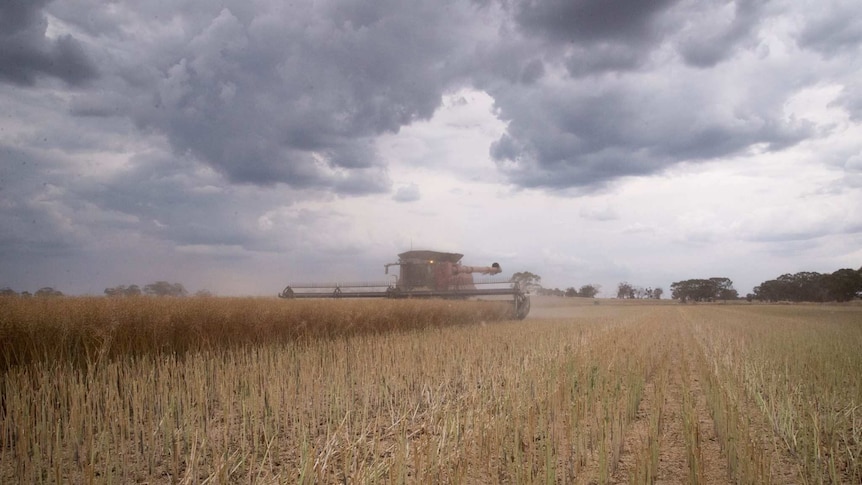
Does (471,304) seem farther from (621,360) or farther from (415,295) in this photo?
(621,360)

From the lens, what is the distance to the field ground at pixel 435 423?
3727 millimetres

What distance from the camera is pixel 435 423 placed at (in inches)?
190

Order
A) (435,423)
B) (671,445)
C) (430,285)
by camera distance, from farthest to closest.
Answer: (430,285), (435,423), (671,445)

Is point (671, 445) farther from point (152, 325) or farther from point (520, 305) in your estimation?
point (520, 305)

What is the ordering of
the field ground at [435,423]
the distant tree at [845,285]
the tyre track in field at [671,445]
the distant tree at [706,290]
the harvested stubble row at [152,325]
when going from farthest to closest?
the distant tree at [706,290], the distant tree at [845,285], the harvested stubble row at [152,325], the field ground at [435,423], the tyre track in field at [671,445]

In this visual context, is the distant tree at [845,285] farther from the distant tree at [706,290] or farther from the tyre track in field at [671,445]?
the tyre track in field at [671,445]

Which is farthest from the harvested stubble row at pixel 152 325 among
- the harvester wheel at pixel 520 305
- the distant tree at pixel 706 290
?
the distant tree at pixel 706 290

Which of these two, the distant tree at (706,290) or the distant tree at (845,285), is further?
the distant tree at (706,290)

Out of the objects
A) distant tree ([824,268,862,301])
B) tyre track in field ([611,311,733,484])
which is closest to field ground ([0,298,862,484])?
tyre track in field ([611,311,733,484])

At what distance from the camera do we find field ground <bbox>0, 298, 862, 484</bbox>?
3.73 metres

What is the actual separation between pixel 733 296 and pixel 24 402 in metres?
114

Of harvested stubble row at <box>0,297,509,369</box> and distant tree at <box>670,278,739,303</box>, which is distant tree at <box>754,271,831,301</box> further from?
harvested stubble row at <box>0,297,509,369</box>

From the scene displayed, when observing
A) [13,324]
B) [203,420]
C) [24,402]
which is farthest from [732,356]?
[13,324]

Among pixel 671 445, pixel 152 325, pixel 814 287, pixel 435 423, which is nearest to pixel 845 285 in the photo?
pixel 814 287
